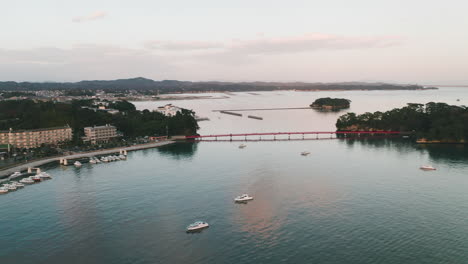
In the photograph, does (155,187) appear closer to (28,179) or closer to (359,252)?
(28,179)

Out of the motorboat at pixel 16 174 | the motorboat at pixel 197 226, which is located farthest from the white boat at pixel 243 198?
the motorboat at pixel 16 174

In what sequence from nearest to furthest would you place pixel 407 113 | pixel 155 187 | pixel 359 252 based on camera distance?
pixel 359 252
pixel 155 187
pixel 407 113

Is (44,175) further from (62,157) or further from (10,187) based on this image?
(62,157)

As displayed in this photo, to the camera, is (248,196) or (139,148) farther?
(139,148)

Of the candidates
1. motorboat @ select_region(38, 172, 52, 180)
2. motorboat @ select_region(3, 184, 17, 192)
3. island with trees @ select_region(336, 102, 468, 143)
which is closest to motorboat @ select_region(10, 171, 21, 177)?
motorboat @ select_region(38, 172, 52, 180)

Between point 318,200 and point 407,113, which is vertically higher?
point 407,113

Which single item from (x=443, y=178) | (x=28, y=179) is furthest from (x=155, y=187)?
(x=443, y=178)

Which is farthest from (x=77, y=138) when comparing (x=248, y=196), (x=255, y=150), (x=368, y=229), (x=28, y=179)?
(x=368, y=229)

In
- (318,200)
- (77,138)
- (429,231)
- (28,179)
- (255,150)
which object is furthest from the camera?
(77,138)
